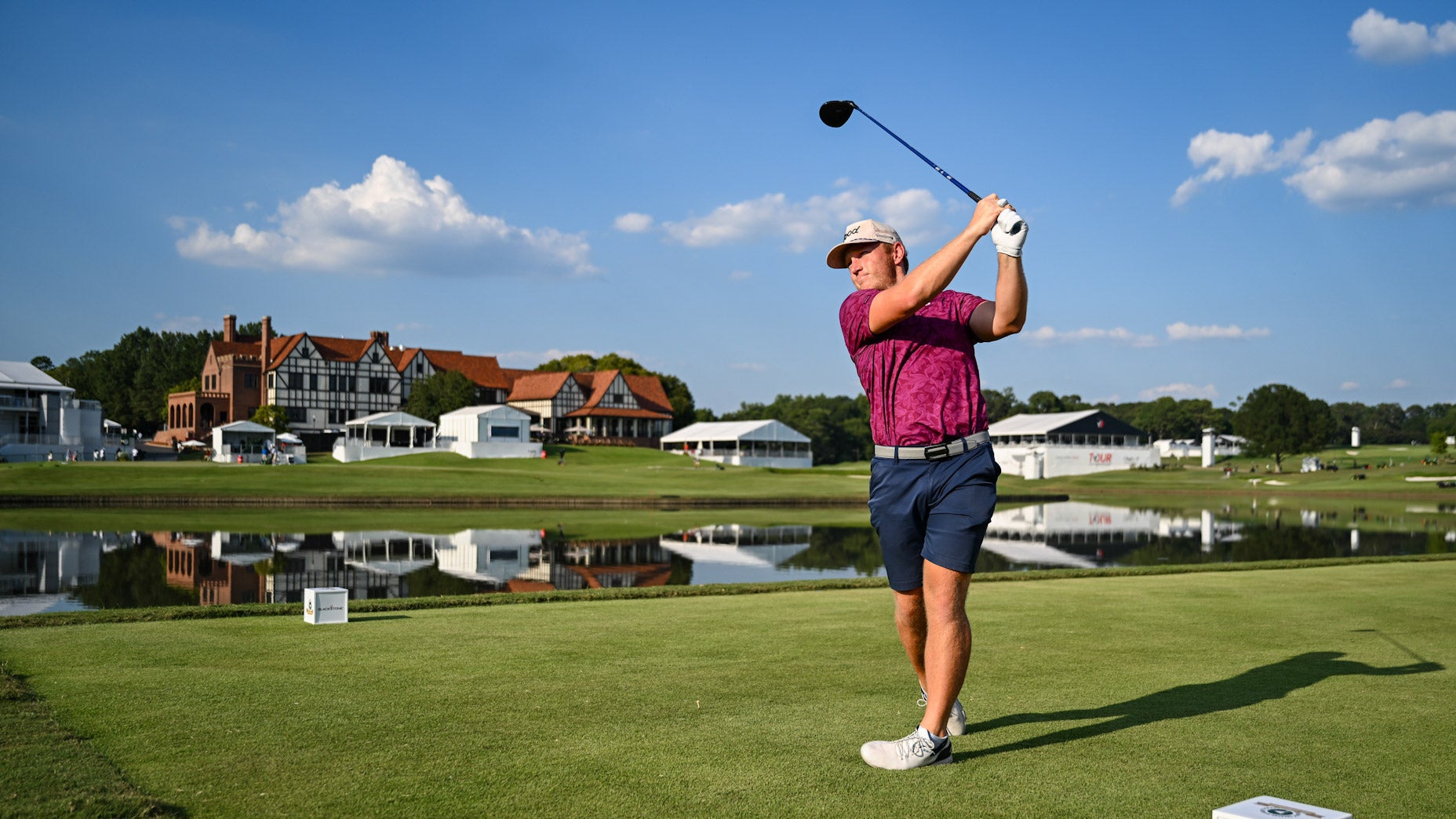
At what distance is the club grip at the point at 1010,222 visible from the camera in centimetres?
401

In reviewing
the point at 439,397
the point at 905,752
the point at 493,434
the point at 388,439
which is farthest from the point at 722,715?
the point at 439,397

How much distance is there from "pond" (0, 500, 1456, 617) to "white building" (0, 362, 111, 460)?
41.5 metres

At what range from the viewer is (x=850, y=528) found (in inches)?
1188

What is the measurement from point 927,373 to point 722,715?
1.81 m

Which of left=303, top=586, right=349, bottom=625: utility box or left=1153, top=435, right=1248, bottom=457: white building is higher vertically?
left=1153, top=435, right=1248, bottom=457: white building

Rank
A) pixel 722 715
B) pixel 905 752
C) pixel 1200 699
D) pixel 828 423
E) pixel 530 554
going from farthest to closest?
1. pixel 828 423
2. pixel 530 554
3. pixel 1200 699
4. pixel 722 715
5. pixel 905 752

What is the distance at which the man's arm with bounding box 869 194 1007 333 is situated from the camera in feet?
13.0

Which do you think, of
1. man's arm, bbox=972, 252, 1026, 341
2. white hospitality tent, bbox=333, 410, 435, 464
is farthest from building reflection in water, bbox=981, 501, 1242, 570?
white hospitality tent, bbox=333, 410, 435, 464

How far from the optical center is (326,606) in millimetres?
7910

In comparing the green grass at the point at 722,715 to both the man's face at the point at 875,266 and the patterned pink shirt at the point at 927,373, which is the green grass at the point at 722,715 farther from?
the man's face at the point at 875,266

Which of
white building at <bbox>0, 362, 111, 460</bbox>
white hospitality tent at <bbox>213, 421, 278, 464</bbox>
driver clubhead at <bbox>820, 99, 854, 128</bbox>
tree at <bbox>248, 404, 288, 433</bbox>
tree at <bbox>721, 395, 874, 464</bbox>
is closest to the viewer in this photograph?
driver clubhead at <bbox>820, 99, 854, 128</bbox>

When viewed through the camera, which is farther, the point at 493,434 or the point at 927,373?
the point at 493,434

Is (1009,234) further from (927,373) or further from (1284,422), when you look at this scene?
(1284,422)

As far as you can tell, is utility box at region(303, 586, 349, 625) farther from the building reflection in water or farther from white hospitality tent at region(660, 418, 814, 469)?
white hospitality tent at region(660, 418, 814, 469)
